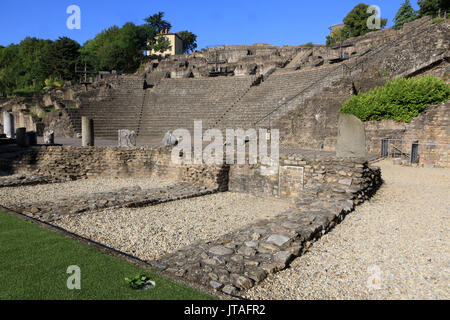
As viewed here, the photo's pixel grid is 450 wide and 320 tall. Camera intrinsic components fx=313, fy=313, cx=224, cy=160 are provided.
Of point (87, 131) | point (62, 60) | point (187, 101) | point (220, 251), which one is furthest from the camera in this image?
point (62, 60)

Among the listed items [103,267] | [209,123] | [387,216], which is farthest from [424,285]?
[209,123]

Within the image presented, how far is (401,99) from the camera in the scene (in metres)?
14.4

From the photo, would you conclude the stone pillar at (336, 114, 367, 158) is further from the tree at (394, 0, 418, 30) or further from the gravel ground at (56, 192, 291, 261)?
the tree at (394, 0, 418, 30)

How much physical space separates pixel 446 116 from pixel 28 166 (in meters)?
17.9

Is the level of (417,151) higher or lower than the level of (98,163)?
higher

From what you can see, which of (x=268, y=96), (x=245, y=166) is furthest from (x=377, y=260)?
(x=268, y=96)

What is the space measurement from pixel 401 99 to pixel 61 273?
15210mm

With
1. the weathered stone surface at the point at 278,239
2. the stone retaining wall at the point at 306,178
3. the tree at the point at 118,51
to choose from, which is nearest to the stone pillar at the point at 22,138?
the stone retaining wall at the point at 306,178

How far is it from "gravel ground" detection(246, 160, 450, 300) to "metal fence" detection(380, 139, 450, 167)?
597 centimetres

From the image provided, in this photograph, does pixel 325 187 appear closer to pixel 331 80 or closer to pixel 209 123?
pixel 331 80

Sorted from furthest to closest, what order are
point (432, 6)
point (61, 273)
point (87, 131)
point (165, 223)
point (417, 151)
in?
point (432, 6)
point (87, 131)
point (417, 151)
point (165, 223)
point (61, 273)

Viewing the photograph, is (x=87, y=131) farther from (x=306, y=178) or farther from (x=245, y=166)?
(x=306, y=178)

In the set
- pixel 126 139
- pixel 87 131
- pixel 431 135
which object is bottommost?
pixel 126 139

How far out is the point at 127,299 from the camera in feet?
11.0
